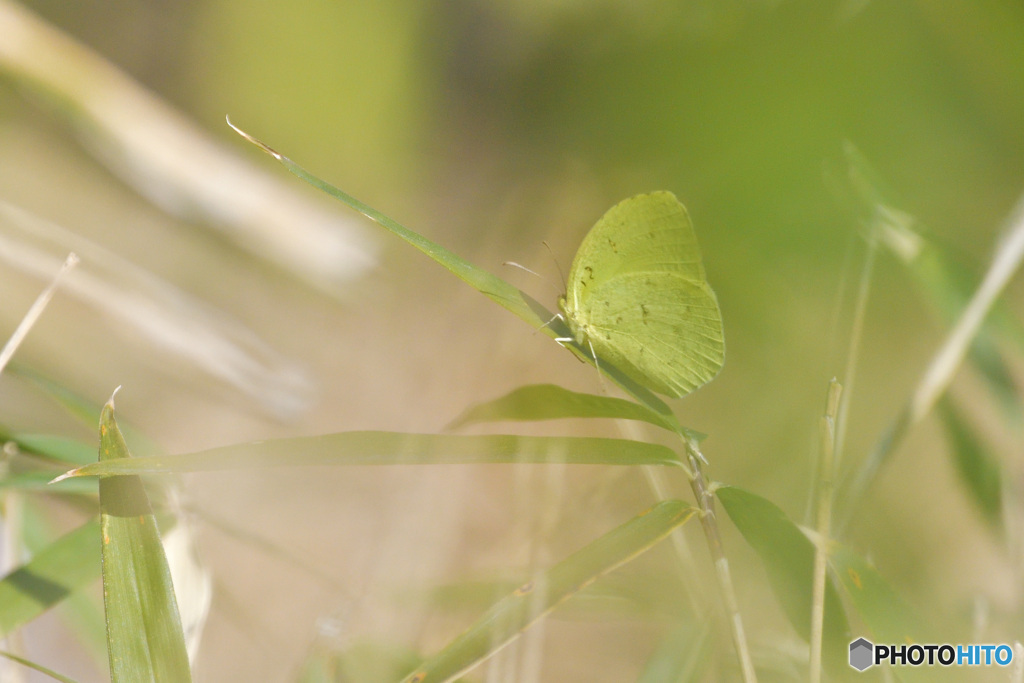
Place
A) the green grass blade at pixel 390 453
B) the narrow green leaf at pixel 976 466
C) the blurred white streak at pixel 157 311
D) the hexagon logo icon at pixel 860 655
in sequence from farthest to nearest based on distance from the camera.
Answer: the blurred white streak at pixel 157 311, the narrow green leaf at pixel 976 466, the hexagon logo icon at pixel 860 655, the green grass blade at pixel 390 453

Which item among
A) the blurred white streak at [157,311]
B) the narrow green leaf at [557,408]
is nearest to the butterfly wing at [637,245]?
the narrow green leaf at [557,408]

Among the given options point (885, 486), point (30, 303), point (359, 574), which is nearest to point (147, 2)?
point (30, 303)

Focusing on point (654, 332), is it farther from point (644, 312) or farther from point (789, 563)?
point (789, 563)

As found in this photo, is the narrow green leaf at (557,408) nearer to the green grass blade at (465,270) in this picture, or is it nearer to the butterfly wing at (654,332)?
the green grass blade at (465,270)

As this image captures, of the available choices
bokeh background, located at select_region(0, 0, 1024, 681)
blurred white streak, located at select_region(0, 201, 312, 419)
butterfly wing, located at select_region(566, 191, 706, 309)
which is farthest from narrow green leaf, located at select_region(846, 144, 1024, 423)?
blurred white streak, located at select_region(0, 201, 312, 419)

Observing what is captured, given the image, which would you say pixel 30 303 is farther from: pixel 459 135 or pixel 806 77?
pixel 806 77

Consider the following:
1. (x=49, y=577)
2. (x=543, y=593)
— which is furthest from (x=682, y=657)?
(x=49, y=577)
